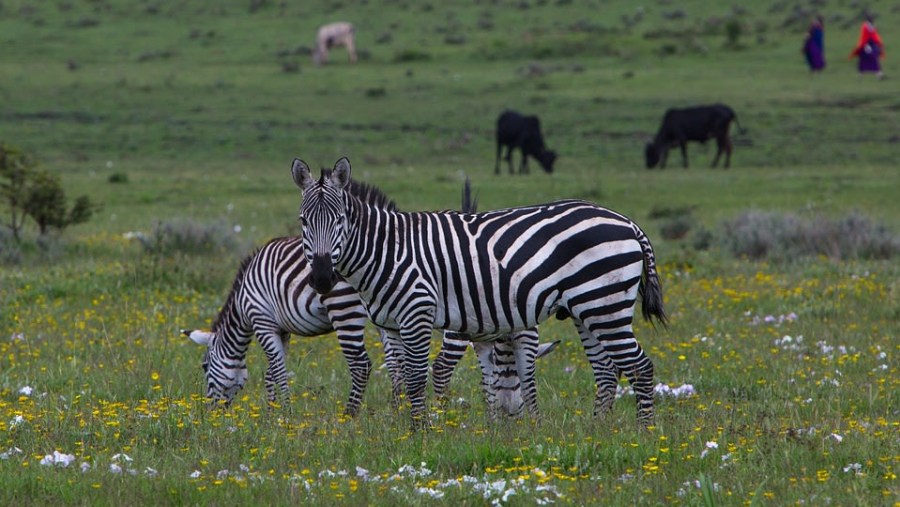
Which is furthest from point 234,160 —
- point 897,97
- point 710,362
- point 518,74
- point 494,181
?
point 710,362

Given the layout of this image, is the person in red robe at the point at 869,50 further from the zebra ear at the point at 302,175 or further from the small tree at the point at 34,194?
the zebra ear at the point at 302,175

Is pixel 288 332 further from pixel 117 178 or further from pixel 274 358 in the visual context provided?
pixel 117 178

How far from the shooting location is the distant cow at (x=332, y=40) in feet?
166

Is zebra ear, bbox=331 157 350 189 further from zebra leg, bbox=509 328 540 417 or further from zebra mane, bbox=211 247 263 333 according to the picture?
zebra mane, bbox=211 247 263 333

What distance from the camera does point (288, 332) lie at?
30.8 feet

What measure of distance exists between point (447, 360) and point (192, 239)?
8318 millimetres

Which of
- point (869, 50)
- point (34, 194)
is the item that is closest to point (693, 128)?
point (869, 50)

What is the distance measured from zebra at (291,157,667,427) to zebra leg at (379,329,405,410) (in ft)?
2.81

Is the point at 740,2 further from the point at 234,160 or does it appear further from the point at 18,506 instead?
the point at 18,506

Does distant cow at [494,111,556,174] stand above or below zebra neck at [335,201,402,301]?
below

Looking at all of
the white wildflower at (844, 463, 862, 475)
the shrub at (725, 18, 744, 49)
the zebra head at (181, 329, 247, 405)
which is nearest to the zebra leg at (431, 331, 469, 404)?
the zebra head at (181, 329, 247, 405)

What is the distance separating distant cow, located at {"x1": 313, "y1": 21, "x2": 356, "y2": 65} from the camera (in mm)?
50656

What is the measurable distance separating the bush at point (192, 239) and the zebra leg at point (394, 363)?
697cm

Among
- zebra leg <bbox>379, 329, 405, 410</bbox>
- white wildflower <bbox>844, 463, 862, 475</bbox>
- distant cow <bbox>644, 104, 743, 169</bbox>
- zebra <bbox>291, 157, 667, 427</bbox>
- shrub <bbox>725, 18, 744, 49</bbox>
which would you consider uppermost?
zebra <bbox>291, 157, 667, 427</bbox>
